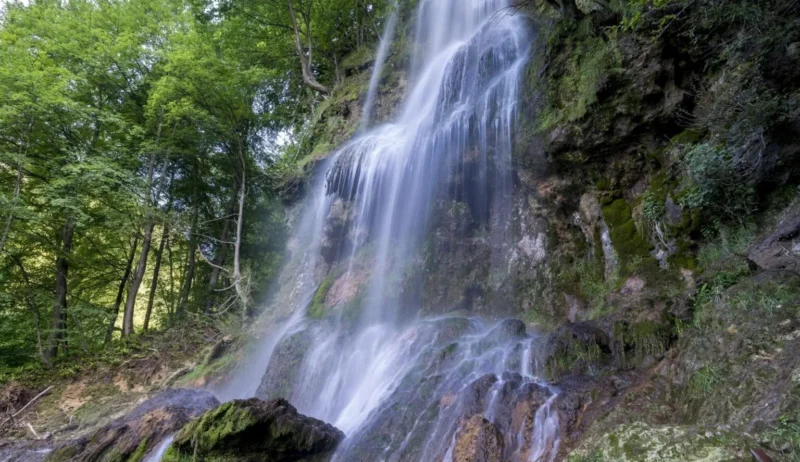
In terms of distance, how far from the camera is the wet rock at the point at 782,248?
4051mm

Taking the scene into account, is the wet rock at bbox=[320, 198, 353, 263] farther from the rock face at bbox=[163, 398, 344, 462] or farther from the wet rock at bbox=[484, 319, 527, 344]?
the rock face at bbox=[163, 398, 344, 462]

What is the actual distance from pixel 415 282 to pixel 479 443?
6.12 meters

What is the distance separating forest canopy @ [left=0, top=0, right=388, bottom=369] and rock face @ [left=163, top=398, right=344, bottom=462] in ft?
25.9

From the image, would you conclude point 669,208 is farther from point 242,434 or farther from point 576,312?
point 242,434

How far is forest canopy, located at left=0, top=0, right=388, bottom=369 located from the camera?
11.1m

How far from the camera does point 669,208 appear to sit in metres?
6.13

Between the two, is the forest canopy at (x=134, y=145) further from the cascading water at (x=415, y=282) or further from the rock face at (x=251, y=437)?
the rock face at (x=251, y=437)

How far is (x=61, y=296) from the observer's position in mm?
11805

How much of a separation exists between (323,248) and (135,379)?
583cm

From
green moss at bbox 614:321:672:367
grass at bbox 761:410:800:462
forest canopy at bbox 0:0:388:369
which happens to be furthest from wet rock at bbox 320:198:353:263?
grass at bbox 761:410:800:462

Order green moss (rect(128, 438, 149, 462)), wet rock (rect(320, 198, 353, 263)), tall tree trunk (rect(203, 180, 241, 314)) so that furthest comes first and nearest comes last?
tall tree trunk (rect(203, 180, 241, 314)) → wet rock (rect(320, 198, 353, 263)) → green moss (rect(128, 438, 149, 462))

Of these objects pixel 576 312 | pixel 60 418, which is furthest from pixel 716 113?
pixel 60 418

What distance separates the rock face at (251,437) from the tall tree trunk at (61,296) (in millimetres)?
9260

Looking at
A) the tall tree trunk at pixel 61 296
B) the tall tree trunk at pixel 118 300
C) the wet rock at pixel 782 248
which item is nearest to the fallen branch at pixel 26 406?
the tall tree trunk at pixel 61 296
